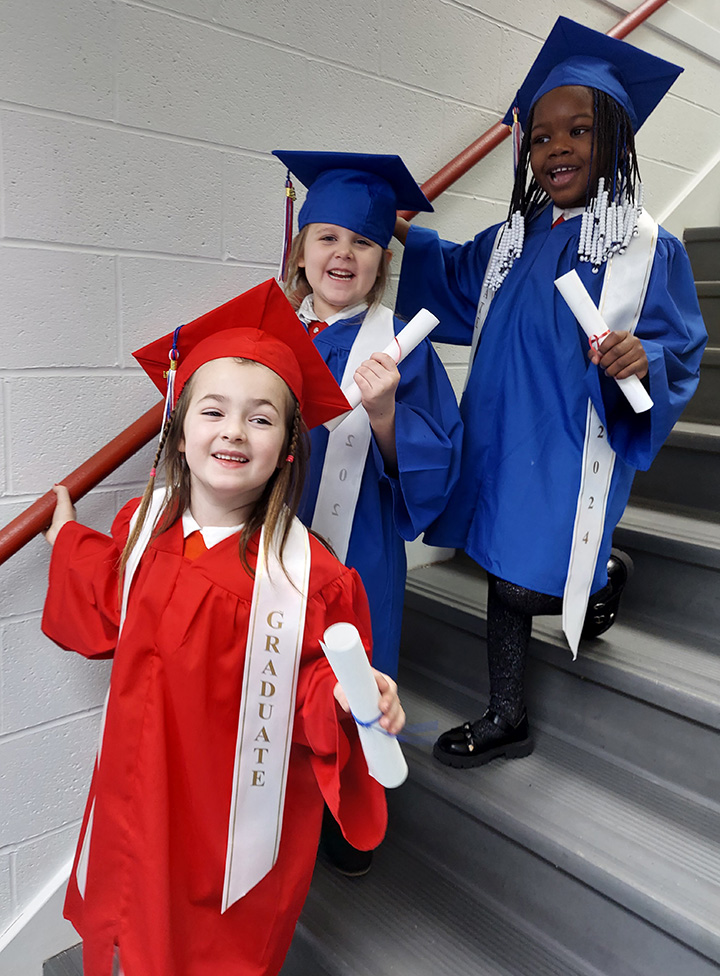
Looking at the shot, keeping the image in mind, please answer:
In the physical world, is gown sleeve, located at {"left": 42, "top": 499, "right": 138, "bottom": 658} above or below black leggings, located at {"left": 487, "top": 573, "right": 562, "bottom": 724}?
above

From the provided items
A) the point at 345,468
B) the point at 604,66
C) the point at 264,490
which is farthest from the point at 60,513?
the point at 604,66

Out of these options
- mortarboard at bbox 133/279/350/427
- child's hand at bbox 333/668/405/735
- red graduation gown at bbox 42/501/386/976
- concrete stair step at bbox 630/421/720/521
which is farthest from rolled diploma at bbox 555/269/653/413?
concrete stair step at bbox 630/421/720/521

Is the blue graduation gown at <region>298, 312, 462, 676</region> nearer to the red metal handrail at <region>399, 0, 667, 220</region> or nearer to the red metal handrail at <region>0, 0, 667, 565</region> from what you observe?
the red metal handrail at <region>0, 0, 667, 565</region>

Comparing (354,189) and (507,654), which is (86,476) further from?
(507,654)

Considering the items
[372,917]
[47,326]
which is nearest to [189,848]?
[372,917]

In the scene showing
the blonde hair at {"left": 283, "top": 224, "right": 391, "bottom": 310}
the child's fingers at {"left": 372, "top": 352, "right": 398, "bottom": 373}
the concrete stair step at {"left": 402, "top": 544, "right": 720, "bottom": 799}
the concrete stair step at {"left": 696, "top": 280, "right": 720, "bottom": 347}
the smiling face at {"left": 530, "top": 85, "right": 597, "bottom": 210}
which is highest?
the smiling face at {"left": 530, "top": 85, "right": 597, "bottom": 210}

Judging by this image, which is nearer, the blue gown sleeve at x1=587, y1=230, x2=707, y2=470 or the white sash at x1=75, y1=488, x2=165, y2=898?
the white sash at x1=75, y1=488, x2=165, y2=898

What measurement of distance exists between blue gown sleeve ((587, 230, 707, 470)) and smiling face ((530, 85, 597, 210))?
0.57 feet

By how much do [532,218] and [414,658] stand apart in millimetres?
1047

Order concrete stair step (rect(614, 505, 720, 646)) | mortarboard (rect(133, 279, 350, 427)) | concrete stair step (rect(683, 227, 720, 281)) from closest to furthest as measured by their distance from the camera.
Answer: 1. mortarboard (rect(133, 279, 350, 427))
2. concrete stair step (rect(614, 505, 720, 646))
3. concrete stair step (rect(683, 227, 720, 281))

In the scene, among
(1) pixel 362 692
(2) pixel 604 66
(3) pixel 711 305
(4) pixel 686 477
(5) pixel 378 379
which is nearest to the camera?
(1) pixel 362 692

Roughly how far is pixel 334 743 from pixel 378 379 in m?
0.54

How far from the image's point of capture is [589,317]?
1.17 meters

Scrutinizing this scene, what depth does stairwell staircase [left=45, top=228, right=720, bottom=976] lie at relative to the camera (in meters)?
1.22
